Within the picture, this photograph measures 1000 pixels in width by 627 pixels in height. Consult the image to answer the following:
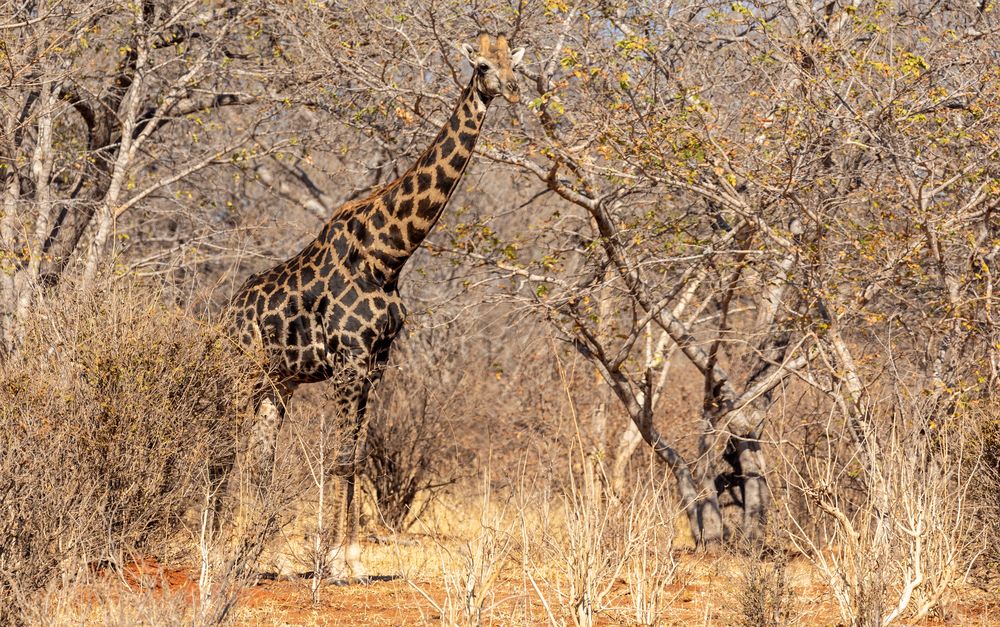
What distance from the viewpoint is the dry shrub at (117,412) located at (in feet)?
21.0

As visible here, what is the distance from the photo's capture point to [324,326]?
8.66 meters

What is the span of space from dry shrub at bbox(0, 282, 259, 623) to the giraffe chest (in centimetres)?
95

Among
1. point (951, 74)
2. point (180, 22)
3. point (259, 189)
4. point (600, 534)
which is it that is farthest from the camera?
point (259, 189)

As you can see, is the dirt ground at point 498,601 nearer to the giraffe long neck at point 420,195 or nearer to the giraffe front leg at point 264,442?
the giraffe front leg at point 264,442

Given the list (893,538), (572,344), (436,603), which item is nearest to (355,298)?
(572,344)

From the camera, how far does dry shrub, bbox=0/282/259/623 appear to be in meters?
6.40

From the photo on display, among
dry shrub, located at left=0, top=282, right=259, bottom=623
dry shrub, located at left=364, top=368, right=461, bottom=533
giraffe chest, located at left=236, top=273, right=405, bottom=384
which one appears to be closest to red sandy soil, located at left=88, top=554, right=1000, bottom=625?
dry shrub, located at left=0, top=282, right=259, bottom=623

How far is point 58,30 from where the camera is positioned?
10453 millimetres

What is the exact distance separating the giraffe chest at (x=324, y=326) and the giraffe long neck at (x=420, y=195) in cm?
26

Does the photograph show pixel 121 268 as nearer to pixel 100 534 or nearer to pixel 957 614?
pixel 100 534

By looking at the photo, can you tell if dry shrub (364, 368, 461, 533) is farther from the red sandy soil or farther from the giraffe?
the red sandy soil

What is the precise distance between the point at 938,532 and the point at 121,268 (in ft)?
20.5

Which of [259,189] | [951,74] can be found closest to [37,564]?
[951,74]

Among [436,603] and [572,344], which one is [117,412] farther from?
[572,344]
